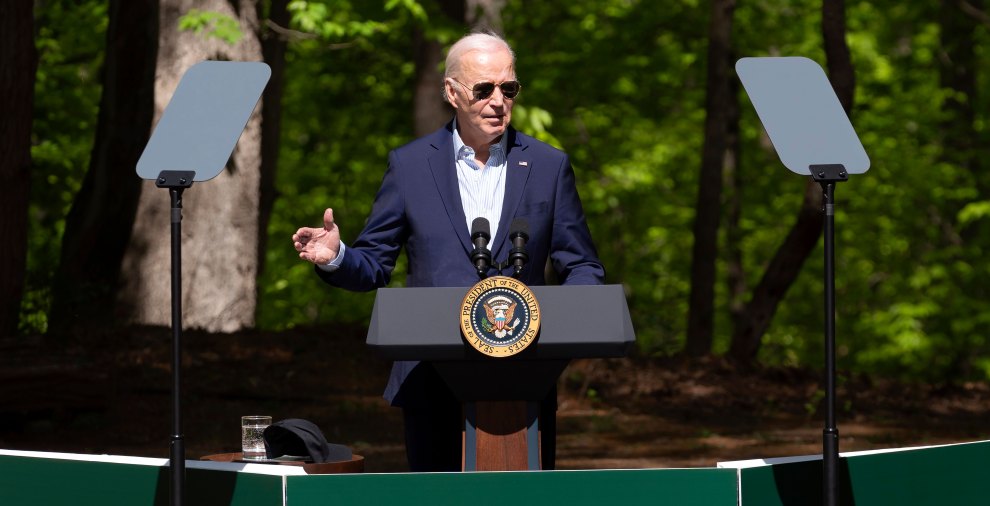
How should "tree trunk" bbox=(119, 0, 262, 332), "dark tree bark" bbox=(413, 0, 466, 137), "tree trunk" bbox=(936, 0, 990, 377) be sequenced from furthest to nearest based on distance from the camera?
"tree trunk" bbox=(936, 0, 990, 377), "dark tree bark" bbox=(413, 0, 466, 137), "tree trunk" bbox=(119, 0, 262, 332)

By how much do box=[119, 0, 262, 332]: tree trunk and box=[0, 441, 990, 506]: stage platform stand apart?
399 inches

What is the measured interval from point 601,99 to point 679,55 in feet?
5.40

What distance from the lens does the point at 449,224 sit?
17.1 feet

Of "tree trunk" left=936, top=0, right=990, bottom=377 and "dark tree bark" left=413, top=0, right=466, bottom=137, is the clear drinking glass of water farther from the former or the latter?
"tree trunk" left=936, top=0, right=990, bottom=377

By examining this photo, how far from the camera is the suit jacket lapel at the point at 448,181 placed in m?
5.21

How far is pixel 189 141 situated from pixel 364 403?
9.01m

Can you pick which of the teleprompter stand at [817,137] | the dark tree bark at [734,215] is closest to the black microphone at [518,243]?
the teleprompter stand at [817,137]

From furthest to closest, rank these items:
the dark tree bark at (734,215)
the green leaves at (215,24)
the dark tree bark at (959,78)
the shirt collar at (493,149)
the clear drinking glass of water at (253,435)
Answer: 1. the dark tree bark at (959,78)
2. the dark tree bark at (734,215)
3. the green leaves at (215,24)
4. the clear drinking glass of water at (253,435)
5. the shirt collar at (493,149)

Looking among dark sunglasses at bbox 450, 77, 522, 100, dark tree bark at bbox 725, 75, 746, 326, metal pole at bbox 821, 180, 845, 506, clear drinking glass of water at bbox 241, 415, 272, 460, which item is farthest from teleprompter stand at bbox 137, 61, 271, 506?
dark tree bark at bbox 725, 75, 746, 326

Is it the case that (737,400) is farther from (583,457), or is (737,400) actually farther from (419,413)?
(419,413)

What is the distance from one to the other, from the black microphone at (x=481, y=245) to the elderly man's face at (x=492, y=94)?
1.22 feet

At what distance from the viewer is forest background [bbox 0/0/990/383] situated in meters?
15.4

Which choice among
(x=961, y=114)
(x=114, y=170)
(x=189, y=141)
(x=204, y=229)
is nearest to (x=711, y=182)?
(x=961, y=114)

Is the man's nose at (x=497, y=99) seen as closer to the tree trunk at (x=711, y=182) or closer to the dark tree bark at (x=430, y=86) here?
the dark tree bark at (x=430, y=86)
